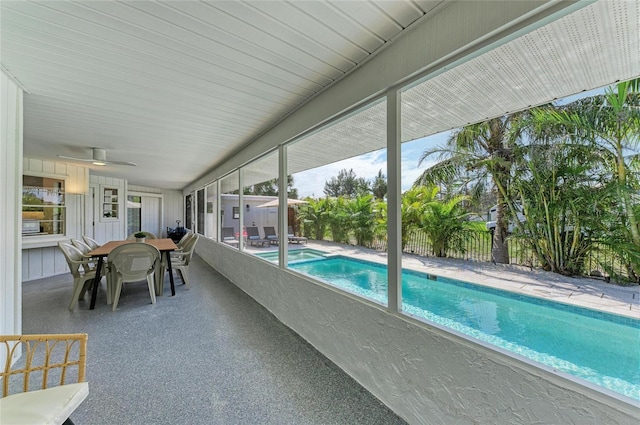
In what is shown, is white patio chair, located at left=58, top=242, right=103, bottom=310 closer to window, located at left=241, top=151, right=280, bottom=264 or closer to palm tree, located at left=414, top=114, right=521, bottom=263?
window, located at left=241, top=151, right=280, bottom=264

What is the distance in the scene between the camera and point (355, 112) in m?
2.10

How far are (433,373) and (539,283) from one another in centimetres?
96

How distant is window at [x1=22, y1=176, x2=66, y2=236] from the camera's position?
15.8ft

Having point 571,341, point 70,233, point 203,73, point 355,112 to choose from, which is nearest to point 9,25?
point 203,73

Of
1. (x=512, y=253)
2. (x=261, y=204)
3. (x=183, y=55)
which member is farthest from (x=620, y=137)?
(x=261, y=204)

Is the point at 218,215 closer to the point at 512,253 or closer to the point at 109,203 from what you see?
the point at 109,203

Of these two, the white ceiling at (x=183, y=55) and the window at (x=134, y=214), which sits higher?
the white ceiling at (x=183, y=55)

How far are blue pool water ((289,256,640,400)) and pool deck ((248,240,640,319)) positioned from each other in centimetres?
7

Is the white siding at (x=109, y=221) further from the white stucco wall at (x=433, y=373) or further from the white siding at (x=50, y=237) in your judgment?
the white stucco wall at (x=433, y=373)

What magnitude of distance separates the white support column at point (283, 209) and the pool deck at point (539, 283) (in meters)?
1.18

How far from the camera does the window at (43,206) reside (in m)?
4.80

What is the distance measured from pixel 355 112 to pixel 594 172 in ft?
5.10

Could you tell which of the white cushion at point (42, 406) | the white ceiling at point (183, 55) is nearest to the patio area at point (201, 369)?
the white cushion at point (42, 406)

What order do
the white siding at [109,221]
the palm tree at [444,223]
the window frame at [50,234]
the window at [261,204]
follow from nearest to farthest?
the palm tree at [444,223], the window at [261,204], the window frame at [50,234], the white siding at [109,221]
